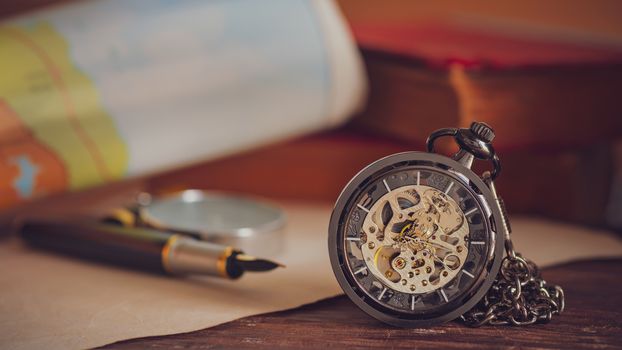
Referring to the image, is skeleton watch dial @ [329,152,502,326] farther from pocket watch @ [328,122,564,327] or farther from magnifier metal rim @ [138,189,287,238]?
magnifier metal rim @ [138,189,287,238]

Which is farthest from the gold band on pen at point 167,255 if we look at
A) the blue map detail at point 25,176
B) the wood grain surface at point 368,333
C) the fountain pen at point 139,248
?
the blue map detail at point 25,176

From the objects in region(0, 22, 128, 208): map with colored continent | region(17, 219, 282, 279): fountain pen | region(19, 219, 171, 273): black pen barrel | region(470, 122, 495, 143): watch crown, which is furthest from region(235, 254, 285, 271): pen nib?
region(0, 22, 128, 208): map with colored continent

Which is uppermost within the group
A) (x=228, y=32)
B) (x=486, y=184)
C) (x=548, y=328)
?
(x=228, y=32)

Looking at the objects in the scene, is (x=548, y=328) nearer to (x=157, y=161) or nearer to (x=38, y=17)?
(x=157, y=161)

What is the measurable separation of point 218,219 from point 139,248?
0.18 metres

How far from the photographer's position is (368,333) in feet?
2.74

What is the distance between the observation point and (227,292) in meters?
0.96

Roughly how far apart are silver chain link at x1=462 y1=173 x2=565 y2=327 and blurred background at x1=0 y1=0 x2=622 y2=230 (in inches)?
14.0

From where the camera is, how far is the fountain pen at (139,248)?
95cm

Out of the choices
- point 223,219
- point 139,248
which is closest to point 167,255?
point 139,248

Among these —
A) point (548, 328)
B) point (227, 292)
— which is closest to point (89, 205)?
point (227, 292)

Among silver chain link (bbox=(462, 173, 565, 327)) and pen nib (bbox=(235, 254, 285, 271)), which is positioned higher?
pen nib (bbox=(235, 254, 285, 271))

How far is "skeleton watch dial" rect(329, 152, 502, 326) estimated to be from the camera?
2.73 feet

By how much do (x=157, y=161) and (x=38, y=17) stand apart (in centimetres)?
27
